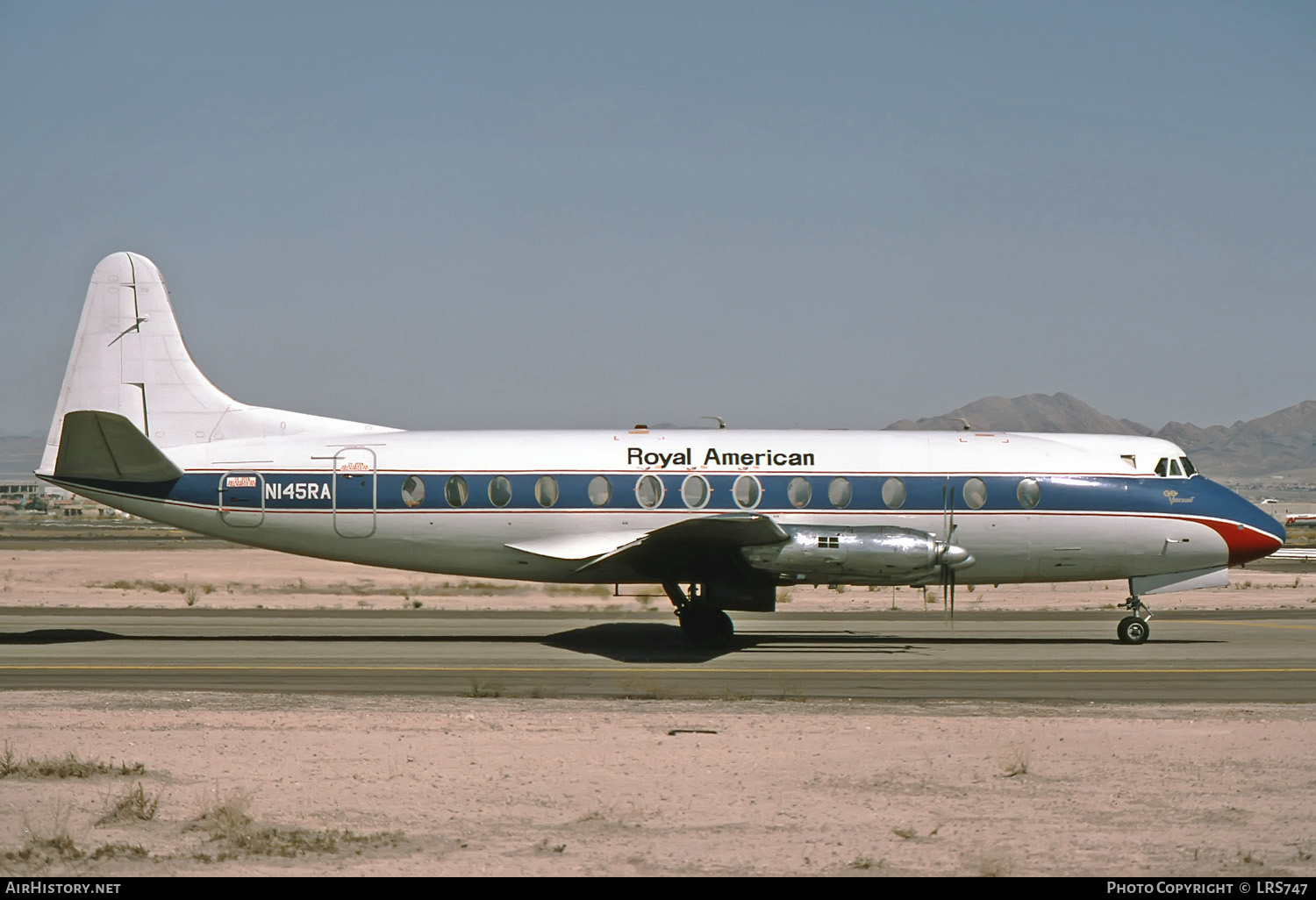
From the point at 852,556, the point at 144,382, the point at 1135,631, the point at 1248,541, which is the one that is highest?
the point at 144,382

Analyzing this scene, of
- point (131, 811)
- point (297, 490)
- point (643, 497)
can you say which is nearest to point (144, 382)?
point (297, 490)

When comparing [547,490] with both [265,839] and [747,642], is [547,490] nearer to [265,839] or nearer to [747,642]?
[747,642]

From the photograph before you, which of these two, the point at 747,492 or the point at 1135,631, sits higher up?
the point at 747,492

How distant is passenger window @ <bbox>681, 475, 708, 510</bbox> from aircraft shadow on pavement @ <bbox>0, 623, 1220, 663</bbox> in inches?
104

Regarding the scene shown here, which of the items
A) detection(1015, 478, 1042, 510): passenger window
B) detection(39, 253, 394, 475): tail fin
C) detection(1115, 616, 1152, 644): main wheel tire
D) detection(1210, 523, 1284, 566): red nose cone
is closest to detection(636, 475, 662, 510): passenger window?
detection(39, 253, 394, 475): tail fin

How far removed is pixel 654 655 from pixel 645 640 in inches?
88.4

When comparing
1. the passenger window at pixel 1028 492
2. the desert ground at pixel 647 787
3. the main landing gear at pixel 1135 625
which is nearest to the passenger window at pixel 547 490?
the desert ground at pixel 647 787

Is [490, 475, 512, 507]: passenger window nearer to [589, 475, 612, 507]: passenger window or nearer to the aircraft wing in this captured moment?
the aircraft wing

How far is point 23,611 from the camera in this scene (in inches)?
1126

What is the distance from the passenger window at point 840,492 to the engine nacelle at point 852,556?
1.13 m

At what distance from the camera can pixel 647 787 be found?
1091 cm

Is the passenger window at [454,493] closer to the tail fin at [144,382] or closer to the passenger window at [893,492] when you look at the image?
the tail fin at [144,382]

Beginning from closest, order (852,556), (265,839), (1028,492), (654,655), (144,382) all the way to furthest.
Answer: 1. (265,839)
2. (852,556)
3. (654,655)
4. (1028,492)
5. (144,382)

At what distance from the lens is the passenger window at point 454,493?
2152 cm
